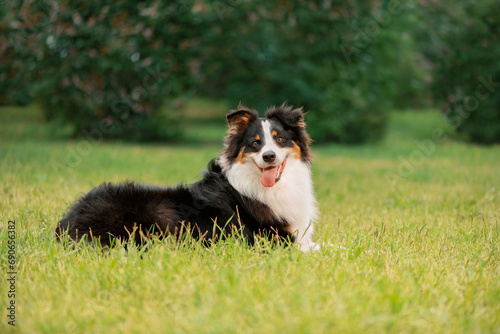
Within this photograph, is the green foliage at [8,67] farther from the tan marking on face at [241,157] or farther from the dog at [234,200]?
Result: the tan marking on face at [241,157]

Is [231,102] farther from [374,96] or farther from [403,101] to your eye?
[403,101]

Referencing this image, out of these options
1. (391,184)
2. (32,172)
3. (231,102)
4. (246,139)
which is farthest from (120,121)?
(246,139)

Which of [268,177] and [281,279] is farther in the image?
[268,177]

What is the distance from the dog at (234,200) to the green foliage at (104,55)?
11.5 metres

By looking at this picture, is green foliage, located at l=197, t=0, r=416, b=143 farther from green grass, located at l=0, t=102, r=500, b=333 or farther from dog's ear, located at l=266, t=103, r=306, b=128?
dog's ear, located at l=266, t=103, r=306, b=128

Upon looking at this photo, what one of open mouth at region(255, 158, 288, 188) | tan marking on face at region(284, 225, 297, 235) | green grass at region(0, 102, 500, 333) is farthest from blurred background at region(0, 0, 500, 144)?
tan marking on face at region(284, 225, 297, 235)

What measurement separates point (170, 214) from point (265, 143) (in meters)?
0.99

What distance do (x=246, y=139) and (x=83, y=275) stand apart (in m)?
1.71

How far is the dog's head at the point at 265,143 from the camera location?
3.99 meters

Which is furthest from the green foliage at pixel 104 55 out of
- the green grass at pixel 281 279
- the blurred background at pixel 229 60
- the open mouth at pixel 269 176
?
the open mouth at pixel 269 176

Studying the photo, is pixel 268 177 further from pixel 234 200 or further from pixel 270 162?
pixel 234 200

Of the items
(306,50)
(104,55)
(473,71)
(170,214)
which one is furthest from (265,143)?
(473,71)

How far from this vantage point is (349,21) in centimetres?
1570

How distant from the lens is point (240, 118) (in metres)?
4.16
